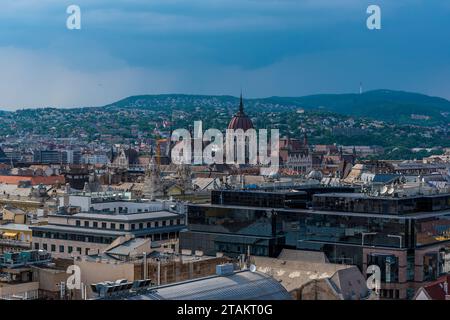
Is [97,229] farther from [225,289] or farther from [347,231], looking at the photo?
[225,289]

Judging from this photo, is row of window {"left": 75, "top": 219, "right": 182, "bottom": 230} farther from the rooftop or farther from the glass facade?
the rooftop

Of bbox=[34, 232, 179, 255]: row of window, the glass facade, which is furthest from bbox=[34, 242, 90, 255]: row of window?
the glass facade

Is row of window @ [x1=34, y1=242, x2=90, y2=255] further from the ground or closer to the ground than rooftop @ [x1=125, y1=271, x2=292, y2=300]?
closer to the ground

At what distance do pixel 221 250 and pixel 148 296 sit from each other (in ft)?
79.5

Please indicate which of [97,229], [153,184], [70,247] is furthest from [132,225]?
[153,184]

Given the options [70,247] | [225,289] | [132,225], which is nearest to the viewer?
[225,289]

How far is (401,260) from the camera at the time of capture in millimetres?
44188

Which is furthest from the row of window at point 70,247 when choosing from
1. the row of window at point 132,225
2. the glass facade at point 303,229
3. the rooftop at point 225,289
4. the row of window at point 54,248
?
the rooftop at point 225,289

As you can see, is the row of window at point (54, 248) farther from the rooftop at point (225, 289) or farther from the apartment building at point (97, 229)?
the rooftop at point (225, 289)

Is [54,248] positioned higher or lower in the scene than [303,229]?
lower

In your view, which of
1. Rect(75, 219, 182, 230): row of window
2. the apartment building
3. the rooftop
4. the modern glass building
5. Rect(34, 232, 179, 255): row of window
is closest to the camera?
the rooftop

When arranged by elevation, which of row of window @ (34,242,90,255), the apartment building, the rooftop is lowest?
row of window @ (34,242,90,255)
